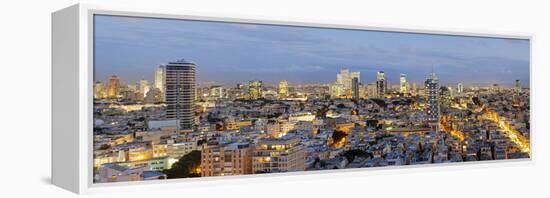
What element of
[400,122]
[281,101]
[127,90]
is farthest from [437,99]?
[127,90]

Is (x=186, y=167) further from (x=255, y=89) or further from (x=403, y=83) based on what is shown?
(x=403, y=83)

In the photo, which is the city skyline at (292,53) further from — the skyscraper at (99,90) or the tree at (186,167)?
the tree at (186,167)

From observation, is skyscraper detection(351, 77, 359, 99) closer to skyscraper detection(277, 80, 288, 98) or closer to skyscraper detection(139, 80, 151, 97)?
skyscraper detection(277, 80, 288, 98)

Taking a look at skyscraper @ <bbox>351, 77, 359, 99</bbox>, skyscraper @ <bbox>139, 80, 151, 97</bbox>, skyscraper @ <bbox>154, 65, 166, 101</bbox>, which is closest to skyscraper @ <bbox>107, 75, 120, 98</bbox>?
skyscraper @ <bbox>139, 80, 151, 97</bbox>

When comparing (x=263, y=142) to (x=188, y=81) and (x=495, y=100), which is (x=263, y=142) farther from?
(x=495, y=100)

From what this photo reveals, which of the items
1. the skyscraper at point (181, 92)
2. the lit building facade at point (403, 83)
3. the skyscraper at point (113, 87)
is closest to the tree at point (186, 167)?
the skyscraper at point (181, 92)
